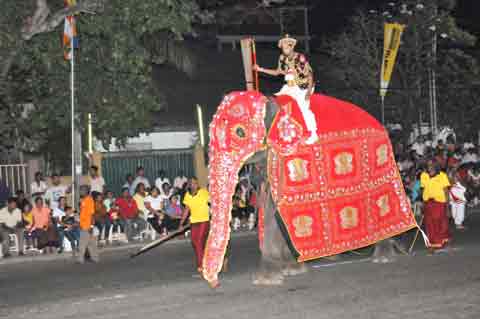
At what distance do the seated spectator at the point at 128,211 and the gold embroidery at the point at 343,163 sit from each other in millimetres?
7907

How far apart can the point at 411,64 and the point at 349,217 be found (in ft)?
63.8

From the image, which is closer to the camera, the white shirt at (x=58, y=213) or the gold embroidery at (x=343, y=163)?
the gold embroidery at (x=343, y=163)

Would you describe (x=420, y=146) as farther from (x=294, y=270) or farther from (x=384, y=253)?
(x=294, y=270)

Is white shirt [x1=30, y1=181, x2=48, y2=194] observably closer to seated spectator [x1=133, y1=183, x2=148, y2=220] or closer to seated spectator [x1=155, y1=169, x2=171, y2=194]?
seated spectator [x1=133, y1=183, x2=148, y2=220]

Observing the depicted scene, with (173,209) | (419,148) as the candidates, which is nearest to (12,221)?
(173,209)

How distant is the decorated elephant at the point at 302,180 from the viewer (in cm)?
1162

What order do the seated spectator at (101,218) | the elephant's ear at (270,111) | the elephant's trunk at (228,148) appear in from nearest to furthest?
the elephant's trunk at (228,148) < the elephant's ear at (270,111) < the seated spectator at (101,218)

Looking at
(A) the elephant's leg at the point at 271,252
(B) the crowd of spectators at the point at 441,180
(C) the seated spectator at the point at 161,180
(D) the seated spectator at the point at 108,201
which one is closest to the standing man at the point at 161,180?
(C) the seated spectator at the point at 161,180

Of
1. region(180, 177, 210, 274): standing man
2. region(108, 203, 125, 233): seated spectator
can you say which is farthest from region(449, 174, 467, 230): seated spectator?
region(180, 177, 210, 274): standing man

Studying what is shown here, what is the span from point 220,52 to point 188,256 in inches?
775

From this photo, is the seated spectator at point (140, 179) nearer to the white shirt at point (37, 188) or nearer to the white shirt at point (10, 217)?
the white shirt at point (37, 188)

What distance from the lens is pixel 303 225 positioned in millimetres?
12258

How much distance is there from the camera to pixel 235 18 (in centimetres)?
3684

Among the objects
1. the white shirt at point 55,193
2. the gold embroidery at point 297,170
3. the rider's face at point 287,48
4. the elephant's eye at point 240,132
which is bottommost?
the white shirt at point 55,193
